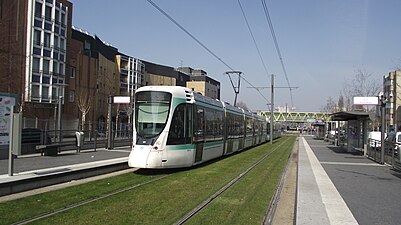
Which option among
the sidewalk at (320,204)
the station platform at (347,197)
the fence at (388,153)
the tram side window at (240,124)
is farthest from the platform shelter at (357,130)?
the sidewalk at (320,204)

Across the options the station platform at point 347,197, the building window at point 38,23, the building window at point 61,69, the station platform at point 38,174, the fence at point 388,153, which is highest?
the building window at point 38,23

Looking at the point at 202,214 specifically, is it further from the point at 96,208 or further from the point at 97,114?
the point at 97,114

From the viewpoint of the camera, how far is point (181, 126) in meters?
15.2

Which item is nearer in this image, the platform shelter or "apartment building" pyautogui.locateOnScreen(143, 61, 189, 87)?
the platform shelter

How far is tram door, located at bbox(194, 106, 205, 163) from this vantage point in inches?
645

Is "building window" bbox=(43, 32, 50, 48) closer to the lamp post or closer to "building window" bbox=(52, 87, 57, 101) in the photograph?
Answer: "building window" bbox=(52, 87, 57, 101)

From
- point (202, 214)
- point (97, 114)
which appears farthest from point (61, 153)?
point (97, 114)

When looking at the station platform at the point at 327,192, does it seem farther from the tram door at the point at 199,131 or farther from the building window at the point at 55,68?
the building window at the point at 55,68

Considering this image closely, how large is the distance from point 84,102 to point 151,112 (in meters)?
45.7

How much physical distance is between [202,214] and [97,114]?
201ft

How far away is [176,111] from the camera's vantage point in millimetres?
15031

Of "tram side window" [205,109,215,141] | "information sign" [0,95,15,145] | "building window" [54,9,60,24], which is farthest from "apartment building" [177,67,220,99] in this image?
"information sign" [0,95,15,145]

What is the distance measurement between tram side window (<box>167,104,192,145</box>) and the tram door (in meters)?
0.66

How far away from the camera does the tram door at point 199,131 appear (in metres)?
16.4
